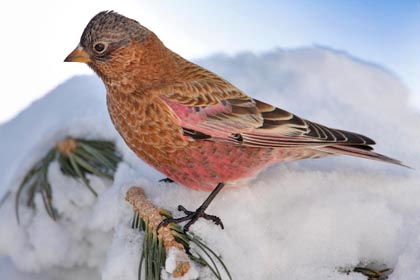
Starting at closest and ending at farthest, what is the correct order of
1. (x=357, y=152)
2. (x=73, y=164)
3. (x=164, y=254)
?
1. (x=164, y=254)
2. (x=357, y=152)
3. (x=73, y=164)

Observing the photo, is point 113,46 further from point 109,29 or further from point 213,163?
point 213,163

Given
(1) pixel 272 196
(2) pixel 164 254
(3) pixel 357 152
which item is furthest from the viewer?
(3) pixel 357 152

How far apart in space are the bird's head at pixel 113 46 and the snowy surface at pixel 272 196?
0.33 metres

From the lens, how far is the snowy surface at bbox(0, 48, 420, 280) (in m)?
1.93

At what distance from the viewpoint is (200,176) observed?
2.12 meters

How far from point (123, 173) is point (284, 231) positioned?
632mm

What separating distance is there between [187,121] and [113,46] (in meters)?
0.31

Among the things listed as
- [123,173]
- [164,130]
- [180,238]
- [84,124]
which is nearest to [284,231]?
[180,238]

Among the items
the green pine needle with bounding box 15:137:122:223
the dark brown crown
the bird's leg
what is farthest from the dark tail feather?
the green pine needle with bounding box 15:137:122:223

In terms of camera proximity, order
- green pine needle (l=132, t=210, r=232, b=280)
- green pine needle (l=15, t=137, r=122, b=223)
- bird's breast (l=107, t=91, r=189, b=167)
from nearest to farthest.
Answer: green pine needle (l=132, t=210, r=232, b=280), bird's breast (l=107, t=91, r=189, b=167), green pine needle (l=15, t=137, r=122, b=223)

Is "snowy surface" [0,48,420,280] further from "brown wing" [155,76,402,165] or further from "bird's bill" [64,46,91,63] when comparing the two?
"bird's bill" [64,46,91,63]

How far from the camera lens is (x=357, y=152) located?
2201 mm

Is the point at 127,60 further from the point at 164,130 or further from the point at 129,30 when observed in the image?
the point at 164,130

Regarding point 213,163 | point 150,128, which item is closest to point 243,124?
point 213,163
